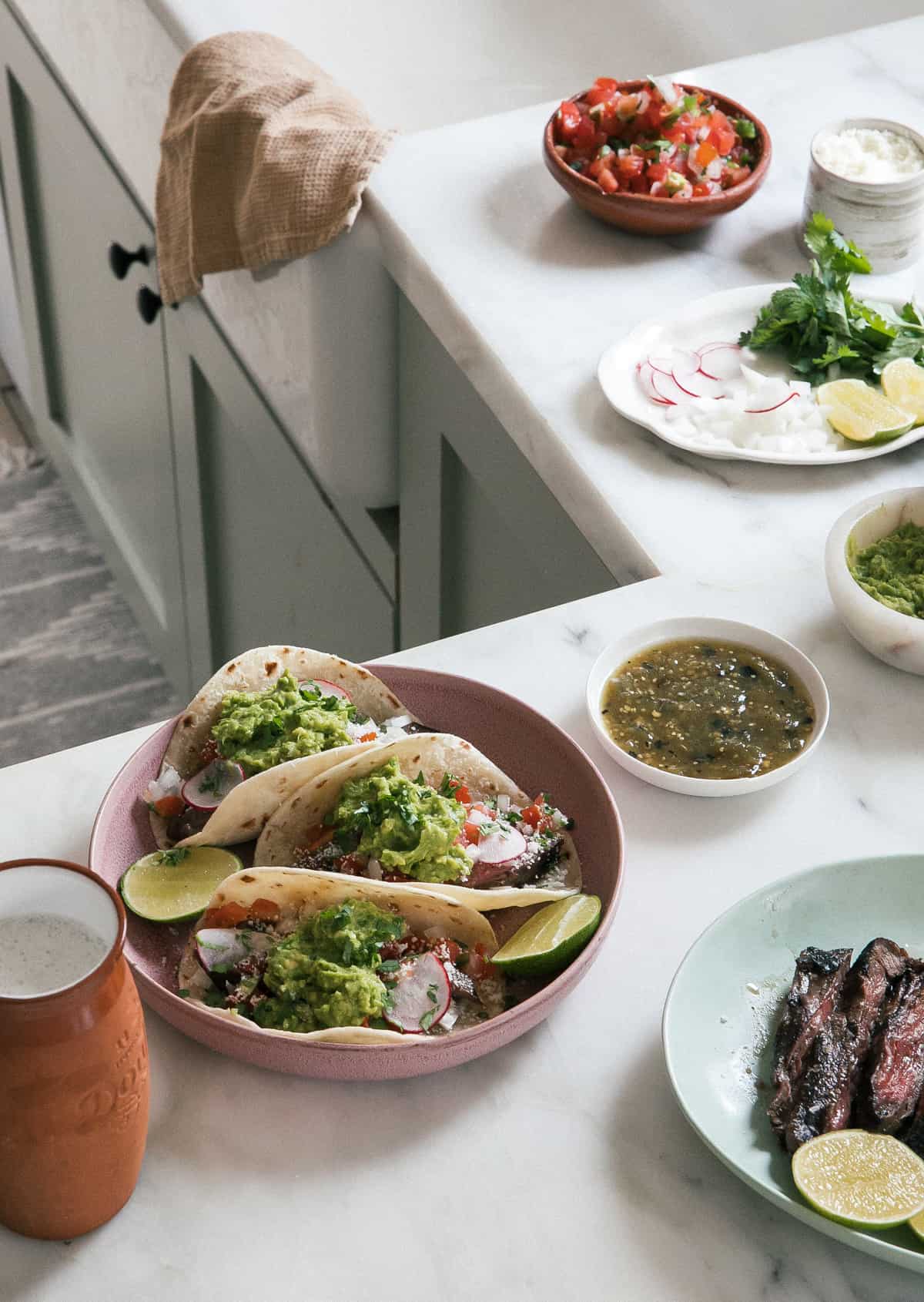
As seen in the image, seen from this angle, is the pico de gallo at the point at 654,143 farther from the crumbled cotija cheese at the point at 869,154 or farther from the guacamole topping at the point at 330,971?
the guacamole topping at the point at 330,971

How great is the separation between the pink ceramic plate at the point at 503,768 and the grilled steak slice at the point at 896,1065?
0.19m

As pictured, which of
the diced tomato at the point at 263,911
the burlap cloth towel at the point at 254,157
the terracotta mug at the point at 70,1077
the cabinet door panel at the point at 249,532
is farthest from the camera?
the cabinet door panel at the point at 249,532

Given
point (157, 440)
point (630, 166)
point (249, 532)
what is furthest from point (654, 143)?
point (157, 440)

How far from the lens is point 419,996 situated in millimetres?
957

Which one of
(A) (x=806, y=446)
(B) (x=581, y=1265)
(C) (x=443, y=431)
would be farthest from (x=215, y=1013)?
(C) (x=443, y=431)

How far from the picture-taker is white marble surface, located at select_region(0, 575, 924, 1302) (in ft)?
2.80

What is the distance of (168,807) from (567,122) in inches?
42.1

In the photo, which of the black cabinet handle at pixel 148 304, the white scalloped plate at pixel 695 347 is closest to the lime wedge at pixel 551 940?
the white scalloped plate at pixel 695 347

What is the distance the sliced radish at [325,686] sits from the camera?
45.4 inches

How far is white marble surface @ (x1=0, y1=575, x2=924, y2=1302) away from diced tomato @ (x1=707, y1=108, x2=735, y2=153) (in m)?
0.98

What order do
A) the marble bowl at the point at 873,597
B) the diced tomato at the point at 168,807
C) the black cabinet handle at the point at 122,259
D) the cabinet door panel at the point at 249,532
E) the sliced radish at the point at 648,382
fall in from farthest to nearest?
the black cabinet handle at the point at 122,259, the cabinet door panel at the point at 249,532, the sliced radish at the point at 648,382, the marble bowl at the point at 873,597, the diced tomato at the point at 168,807

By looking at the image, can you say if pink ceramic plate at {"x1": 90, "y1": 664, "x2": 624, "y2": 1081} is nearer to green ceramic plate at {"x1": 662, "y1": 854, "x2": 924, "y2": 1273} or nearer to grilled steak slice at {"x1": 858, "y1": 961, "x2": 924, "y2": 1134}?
green ceramic plate at {"x1": 662, "y1": 854, "x2": 924, "y2": 1273}

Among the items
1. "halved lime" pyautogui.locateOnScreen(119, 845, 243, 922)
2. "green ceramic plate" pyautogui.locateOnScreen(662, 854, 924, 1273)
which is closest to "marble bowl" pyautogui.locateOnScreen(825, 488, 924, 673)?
"green ceramic plate" pyautogui.locateOnScreen(662, 854, 924, 1273)

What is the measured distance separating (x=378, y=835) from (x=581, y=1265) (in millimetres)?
310
